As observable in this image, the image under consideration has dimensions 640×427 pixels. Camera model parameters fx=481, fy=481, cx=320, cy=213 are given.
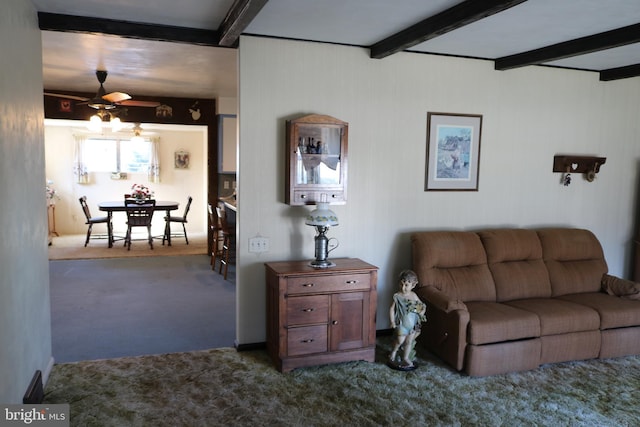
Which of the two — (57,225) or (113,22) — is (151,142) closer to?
(57,225)

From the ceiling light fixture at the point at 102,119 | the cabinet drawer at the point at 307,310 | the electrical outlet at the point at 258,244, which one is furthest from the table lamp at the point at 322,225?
the ceiling light fixture at the point at 102,119

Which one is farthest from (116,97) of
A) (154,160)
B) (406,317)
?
(154,160)

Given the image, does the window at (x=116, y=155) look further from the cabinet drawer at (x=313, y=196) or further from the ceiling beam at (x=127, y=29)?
the cabinet drawer at (x=313, y=196)

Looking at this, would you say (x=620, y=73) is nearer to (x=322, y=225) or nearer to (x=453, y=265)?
(x=453, y=265)

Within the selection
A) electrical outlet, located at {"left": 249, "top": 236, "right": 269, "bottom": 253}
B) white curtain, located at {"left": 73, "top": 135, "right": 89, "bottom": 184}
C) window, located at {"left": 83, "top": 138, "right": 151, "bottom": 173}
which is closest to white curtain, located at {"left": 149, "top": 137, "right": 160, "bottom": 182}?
window, located at {"left": 83, "top": 138, "right": 151, "bottom": 173}

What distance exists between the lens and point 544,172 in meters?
4.54

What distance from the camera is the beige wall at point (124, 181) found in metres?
9.88

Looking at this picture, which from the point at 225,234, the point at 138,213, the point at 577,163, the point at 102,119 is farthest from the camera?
the point at 138,213

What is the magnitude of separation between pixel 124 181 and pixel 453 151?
8.15m

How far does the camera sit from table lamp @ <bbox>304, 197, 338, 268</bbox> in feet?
11.4

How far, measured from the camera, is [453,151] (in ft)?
13.9

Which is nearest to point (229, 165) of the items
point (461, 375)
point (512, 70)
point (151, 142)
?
point (151, 142)

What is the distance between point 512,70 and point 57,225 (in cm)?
927

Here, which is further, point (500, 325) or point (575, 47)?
point (575, 47)
